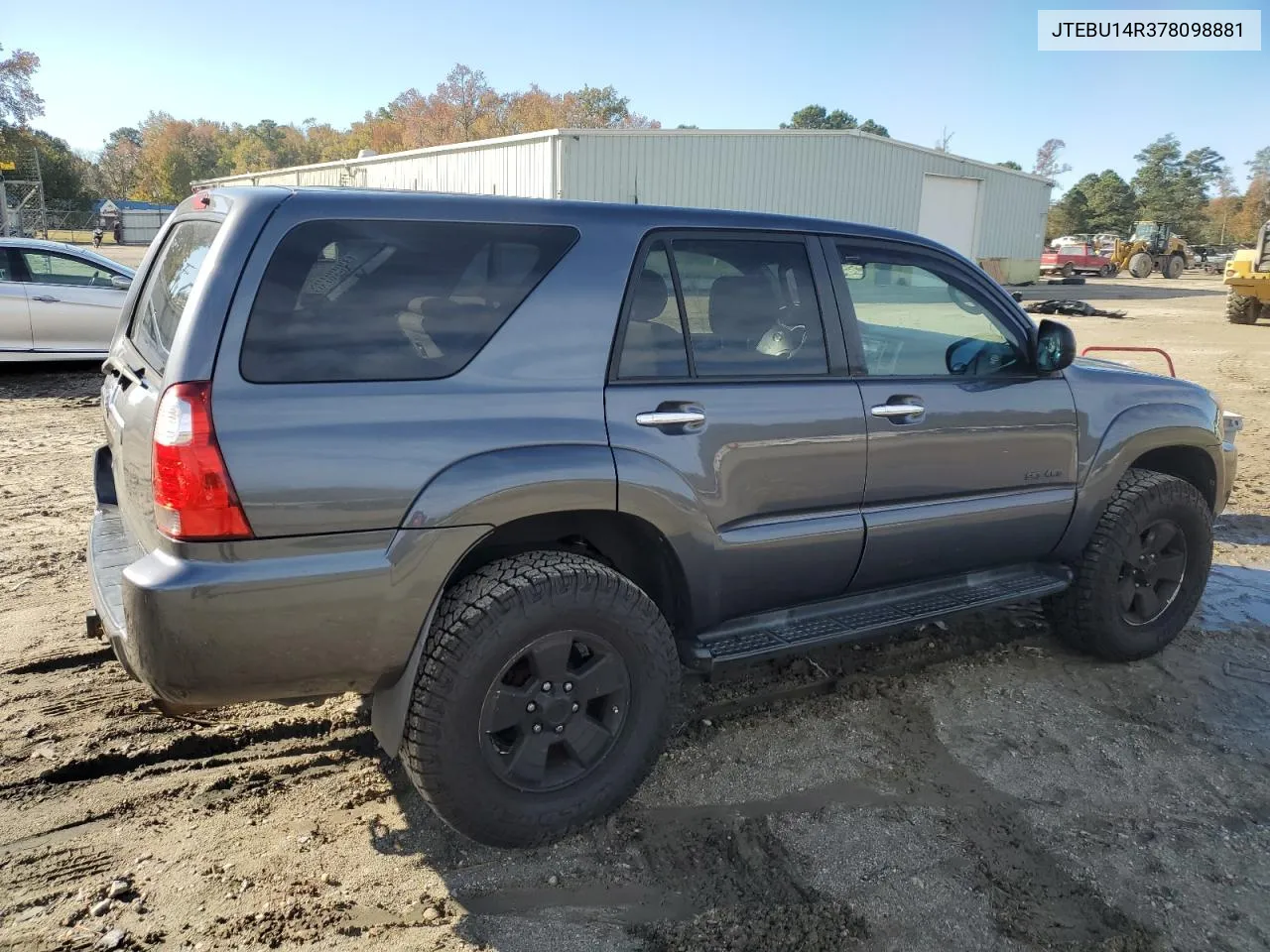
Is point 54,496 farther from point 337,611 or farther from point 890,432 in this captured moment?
point 890,432

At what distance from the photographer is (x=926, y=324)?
384 centimetres

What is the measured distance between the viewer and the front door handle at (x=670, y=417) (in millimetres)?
2914

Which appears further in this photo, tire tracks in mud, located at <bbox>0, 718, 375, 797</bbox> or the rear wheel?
the rear wheel

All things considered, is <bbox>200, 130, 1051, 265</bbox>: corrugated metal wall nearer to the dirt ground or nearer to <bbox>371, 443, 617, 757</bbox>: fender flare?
the dirt ground

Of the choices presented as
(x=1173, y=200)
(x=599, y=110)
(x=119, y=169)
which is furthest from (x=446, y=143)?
(x=1173, y=200)

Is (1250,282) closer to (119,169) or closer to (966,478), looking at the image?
(966,478)

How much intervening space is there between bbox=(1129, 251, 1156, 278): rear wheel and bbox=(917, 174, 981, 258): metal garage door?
16534 millimetres

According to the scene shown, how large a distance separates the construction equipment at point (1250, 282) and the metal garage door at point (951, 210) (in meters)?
9.75

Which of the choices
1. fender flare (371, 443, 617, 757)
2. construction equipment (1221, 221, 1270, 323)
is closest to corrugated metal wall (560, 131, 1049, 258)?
construction equipment (1221, 221, 1270, 323)

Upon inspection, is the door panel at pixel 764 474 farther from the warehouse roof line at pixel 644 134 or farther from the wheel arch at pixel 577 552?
the warehouse roof line at pixel 644 134

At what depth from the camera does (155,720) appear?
11.3 ft

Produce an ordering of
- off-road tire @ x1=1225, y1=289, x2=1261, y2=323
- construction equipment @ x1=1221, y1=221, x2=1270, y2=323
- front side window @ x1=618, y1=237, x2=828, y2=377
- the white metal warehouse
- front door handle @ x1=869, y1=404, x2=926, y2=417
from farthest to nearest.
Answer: the white metal warehouse < off-road tire @ x1=1225, y1=289, x2=1261, y2=323 < construction equipment @ x1=1221, y1=221, x2=1270, y2=323 < front door handle @ x1=869, y1=404, x2=926, y2=417 < front side window @ x1=618, y1=237, x2=828, y2=377

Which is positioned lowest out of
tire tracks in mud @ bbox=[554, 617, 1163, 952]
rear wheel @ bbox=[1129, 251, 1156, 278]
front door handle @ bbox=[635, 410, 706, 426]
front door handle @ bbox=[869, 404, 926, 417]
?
tire tracks in mud @ bbox=[554, 617, 1163, 952]

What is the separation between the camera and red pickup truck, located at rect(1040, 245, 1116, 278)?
137 ft
